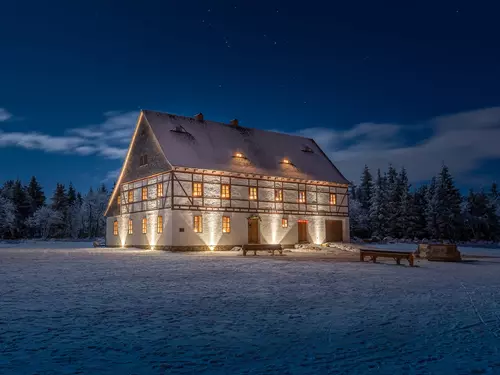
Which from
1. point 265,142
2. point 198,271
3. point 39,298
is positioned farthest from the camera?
point 265,142

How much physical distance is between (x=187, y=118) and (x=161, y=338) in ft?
105

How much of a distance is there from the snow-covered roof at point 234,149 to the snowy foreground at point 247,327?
21.2m

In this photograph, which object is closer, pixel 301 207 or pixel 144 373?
pixel 144 373

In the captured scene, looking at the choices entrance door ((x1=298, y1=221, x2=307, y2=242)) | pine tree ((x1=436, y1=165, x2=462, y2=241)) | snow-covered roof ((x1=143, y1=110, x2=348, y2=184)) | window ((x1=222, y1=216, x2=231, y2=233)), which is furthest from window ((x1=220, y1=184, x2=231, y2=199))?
pine tree ((x1=436, y1=165, x2=462, y2=241))

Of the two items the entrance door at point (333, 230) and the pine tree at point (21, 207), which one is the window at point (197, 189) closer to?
the entrance door at point (333, 230)

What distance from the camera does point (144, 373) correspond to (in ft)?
15.6

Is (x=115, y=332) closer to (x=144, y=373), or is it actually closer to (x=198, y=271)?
(x=144, y=373)

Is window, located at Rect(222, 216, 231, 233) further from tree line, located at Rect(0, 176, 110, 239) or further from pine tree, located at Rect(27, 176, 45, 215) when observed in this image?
pine tree, located at Rect(27, 176, 45, 215)

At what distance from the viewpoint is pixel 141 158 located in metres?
35.6

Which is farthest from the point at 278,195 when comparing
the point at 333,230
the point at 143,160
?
the point at 143,160

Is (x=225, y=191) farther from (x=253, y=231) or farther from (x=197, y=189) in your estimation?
(x=253, y=231)

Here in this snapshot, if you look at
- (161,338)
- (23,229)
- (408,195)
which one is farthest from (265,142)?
(23,229)

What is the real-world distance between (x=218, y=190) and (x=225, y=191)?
659 mm

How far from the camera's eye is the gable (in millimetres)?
→ 33094
